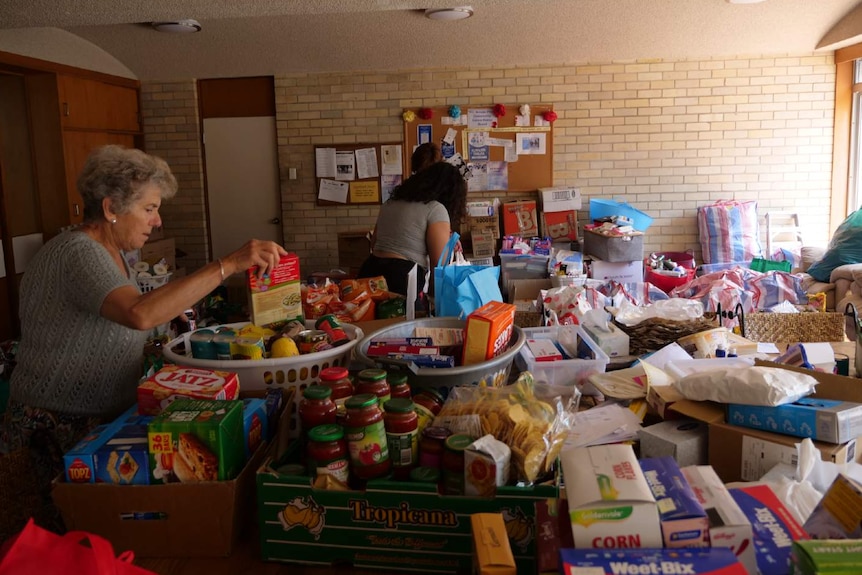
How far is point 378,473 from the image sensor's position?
1416mm

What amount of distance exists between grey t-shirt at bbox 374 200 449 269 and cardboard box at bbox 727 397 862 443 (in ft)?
8.08

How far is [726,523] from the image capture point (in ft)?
3.58

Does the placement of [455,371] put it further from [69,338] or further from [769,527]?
[69,338]

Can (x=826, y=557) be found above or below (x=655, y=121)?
below

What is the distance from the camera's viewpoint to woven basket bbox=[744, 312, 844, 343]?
3127 mm

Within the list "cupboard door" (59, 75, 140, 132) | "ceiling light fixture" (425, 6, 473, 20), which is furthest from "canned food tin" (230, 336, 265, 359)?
"cupboard door" (59, 75, 140, 132)

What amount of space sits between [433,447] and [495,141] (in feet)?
19.7

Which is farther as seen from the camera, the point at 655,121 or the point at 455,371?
the point at 655,121

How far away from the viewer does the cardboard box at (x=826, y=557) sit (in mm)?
918

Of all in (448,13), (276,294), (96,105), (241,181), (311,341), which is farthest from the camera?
(241,181)

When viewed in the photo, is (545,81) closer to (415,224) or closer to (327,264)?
(327,264)

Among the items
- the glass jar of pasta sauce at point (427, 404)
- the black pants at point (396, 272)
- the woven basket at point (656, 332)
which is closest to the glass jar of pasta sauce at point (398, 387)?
the glass jar of pasta sauce at point (427, 404)

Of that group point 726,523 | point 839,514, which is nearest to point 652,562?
Result: point 726,523

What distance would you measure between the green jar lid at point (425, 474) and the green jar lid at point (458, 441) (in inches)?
2.6
